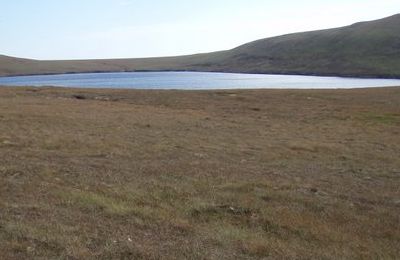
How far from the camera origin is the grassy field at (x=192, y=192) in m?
9.91

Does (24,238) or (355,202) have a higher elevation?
(24,238)

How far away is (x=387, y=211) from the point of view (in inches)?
539

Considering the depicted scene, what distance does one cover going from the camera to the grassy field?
32.5ft

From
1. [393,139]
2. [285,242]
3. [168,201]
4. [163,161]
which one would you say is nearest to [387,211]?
[285,242]

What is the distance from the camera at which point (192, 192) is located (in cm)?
1452

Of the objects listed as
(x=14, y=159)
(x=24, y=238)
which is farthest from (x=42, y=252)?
(x=14, y=159)

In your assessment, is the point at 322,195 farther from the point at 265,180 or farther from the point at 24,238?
the point at 24,238

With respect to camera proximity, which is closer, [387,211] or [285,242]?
[285,242]

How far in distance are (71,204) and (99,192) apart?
4.91 feet

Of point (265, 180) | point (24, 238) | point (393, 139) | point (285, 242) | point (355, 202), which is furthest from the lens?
point (393, 139)

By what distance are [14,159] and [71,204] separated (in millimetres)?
7052

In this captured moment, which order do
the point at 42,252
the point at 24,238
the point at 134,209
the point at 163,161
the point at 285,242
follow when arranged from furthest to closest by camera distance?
the point at 163,161 < the point at 134,209 < the point at 285,242 < the point at 24,238 < the point at 42,252

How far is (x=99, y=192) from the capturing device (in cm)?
1376

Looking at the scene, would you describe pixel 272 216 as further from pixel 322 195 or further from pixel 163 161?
pixel 163 161
